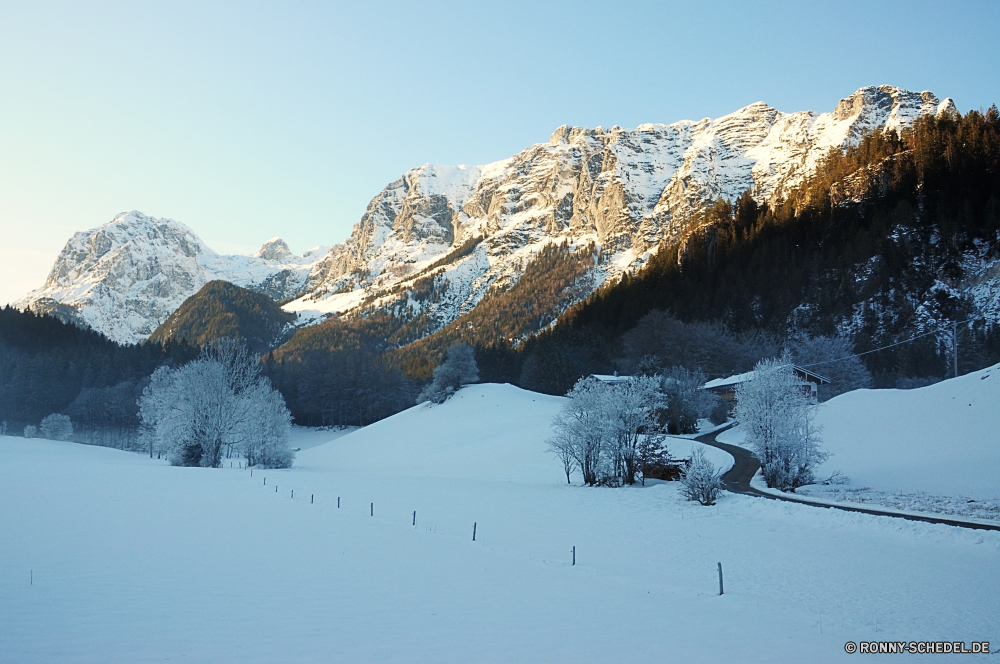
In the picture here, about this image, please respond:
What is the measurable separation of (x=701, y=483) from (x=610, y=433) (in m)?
9.84

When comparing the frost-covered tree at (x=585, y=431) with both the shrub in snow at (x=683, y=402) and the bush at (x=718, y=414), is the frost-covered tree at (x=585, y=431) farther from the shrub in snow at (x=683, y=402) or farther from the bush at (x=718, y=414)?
the bush at (x=718, y=414)

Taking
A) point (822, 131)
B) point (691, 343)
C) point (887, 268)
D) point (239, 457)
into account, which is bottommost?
point (239, 457)

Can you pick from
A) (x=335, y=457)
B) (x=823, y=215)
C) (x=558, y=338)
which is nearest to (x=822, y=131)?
(x=823, y=215)

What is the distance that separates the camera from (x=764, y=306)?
316 feet

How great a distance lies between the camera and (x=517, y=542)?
63.9 feet

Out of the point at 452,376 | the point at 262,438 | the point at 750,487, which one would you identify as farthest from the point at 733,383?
the point at 262,438

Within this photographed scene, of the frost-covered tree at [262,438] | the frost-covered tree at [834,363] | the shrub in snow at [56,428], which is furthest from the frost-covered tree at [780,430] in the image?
the shrub in snow at [56,428]

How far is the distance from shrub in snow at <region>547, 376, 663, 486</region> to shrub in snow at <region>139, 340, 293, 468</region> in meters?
29.6

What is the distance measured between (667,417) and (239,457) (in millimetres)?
46753

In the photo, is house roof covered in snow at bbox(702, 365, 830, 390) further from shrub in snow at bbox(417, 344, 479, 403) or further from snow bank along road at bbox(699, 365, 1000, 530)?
shrub in snow at bbox(417, 344, 479, 403)

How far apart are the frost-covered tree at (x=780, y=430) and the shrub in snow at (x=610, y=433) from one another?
5.88 meters

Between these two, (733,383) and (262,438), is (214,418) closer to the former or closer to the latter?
(262,438)

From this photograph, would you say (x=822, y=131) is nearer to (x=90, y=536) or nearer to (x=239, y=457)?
(x=239, y=457)

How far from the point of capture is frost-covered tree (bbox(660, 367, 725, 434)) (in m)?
57.3
